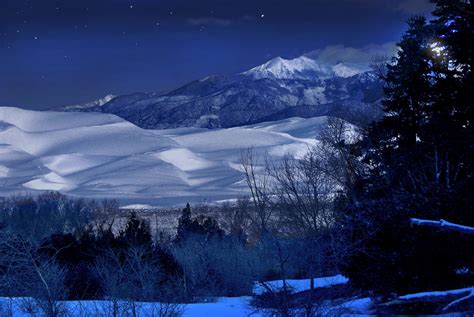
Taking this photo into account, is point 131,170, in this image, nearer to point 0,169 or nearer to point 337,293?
point 0,169

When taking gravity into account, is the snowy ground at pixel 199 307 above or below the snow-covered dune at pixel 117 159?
below

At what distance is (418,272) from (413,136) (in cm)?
1278

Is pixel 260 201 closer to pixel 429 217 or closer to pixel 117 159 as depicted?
pixel 429 217

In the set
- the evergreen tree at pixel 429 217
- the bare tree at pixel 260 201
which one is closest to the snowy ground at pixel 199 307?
the evergreen tree at pixel 429 217

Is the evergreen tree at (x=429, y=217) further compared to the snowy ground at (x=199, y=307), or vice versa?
the snowy ground at (x=199, y=307)

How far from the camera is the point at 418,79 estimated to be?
21.9m

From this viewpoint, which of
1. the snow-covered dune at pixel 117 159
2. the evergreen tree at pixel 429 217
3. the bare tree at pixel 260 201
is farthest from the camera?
the snow-covered dune at pixel 117 159

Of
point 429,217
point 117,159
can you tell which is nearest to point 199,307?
point 429,217

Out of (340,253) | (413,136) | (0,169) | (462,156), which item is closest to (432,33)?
(413,136)

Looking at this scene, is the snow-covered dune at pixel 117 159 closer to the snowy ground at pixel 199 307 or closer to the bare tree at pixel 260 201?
the bare tree at pixel 260 201

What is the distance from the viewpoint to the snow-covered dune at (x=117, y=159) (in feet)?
431

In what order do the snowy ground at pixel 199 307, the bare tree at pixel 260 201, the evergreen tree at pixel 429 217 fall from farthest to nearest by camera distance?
1. the bare tree at pixel 260 201
2. the snowy ground at pixel 199 307
3. the evergreen tree at pixel 429 217

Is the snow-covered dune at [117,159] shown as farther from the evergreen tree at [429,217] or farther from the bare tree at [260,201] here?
the evergreen tree at [429,217]

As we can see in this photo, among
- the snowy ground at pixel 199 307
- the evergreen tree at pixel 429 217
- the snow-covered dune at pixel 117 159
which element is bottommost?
the snowy ground at pixel 199 307
